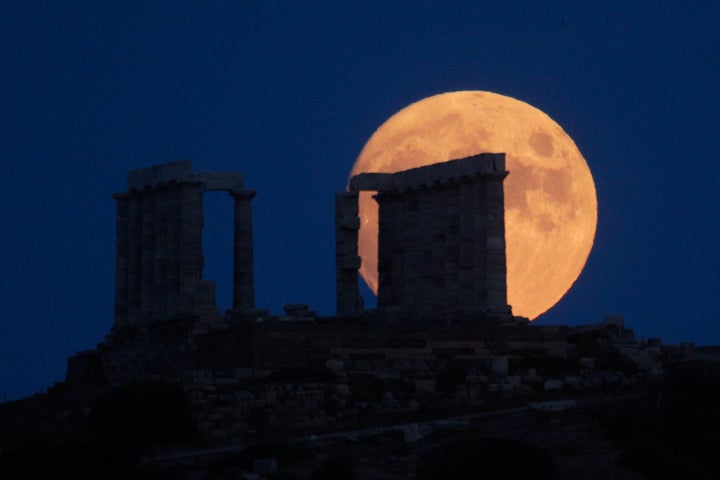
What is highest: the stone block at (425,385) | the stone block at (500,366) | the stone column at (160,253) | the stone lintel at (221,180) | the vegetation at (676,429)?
the stone lintel at (221,180)

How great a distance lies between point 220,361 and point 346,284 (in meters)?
11.4

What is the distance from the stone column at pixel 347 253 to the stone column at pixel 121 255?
7955 millimetres

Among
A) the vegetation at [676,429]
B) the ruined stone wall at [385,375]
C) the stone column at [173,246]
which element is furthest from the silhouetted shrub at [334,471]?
the stone column at [173,246]

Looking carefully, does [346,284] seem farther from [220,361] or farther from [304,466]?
[304,466]

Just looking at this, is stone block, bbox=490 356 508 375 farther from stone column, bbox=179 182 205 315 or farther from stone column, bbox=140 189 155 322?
stone column, bbox=140 189 155 322

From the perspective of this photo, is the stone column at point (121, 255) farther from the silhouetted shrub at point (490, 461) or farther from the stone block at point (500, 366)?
the silhouetted shrub at point (490, 461)

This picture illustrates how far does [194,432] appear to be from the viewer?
6128cm

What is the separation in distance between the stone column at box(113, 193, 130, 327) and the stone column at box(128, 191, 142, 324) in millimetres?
413

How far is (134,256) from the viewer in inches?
3189

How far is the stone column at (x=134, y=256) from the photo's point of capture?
80.6 m

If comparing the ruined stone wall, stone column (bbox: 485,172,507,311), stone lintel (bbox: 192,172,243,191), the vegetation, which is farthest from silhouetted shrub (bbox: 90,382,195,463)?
stone lintel (bbox: 192,172,243,191)

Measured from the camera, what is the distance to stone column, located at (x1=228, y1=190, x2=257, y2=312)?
261 ft

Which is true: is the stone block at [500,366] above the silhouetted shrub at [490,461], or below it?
above

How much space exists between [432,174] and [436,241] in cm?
243
